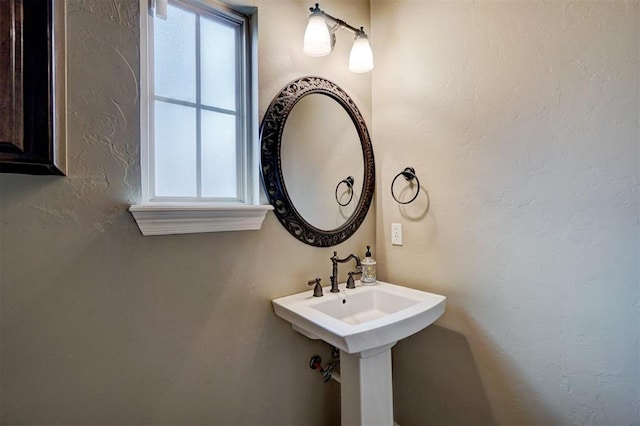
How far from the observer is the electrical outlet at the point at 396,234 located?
153 cm

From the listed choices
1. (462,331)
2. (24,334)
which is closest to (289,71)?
(24,334)

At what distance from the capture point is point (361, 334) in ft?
3.11

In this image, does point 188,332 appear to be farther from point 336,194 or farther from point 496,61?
point 496,61

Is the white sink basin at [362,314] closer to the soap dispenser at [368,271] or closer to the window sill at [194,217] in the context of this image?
the soap dispenser at [368,271]

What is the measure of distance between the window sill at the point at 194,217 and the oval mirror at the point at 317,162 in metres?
0.14

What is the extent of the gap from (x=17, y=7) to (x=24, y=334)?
830 mm

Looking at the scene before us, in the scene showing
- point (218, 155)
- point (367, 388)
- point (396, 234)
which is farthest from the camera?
point (396, 234)

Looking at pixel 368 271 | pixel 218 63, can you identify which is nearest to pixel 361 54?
pixel 218 63

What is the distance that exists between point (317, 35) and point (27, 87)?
38.5 inches

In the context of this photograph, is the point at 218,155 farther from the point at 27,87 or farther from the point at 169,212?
the point at 27,87

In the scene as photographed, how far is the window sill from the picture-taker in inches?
37.6

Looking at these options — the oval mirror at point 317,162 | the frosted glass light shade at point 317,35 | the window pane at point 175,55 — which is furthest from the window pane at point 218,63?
the frosted glass light shade at point 317,35

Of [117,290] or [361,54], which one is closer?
[117,290]

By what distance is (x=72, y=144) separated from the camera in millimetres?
871
